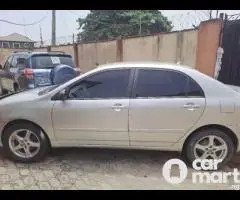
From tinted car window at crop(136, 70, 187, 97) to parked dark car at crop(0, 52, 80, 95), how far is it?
3591 millimetres

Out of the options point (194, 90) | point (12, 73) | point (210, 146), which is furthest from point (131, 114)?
point (12, 73)

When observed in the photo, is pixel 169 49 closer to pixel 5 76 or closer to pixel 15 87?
pixel 15 87

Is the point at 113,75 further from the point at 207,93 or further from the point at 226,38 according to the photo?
the point at 226,38

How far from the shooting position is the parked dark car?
7766 millimetres

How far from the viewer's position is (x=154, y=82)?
4211 millimetres

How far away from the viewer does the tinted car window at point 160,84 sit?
415cm

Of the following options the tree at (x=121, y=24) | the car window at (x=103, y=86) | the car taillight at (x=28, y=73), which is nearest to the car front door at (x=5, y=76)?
the car taillight at (x=28, y=73)

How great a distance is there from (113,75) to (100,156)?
1290 mm

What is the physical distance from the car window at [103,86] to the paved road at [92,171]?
3.28ft

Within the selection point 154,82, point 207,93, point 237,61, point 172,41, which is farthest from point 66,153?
point 172,41

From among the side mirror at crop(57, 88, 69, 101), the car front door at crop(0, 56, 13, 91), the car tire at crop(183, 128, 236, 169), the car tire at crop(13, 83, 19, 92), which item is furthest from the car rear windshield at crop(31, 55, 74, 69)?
the car tire at crop(183, 128, 236, 169)

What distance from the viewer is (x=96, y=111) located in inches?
164

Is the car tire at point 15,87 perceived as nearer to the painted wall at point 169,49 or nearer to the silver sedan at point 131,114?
the silver sedan at point 131,114
